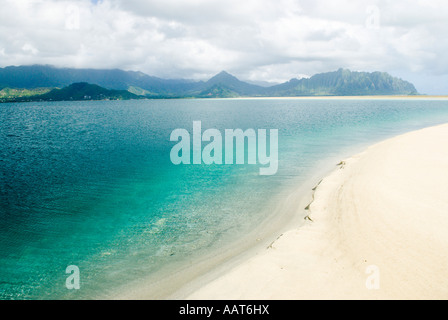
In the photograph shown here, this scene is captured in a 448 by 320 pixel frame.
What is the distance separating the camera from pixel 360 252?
42.5 feet

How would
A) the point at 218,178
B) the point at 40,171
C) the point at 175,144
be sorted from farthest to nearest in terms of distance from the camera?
the point at 175,144 < the point at 40,171 < the point at 218,178

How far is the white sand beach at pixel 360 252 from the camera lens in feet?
34.7

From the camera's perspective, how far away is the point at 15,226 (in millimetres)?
18328

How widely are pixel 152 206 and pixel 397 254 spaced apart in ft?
59.0

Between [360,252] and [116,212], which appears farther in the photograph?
[116,212]

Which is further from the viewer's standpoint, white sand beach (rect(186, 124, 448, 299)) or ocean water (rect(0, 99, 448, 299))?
ocean water (rect(0, 99, 448, 299))

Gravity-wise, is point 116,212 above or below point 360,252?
below

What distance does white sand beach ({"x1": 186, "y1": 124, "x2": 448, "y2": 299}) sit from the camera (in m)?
10.6

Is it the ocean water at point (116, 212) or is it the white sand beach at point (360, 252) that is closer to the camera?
the white sand beach at point (360, 252)
